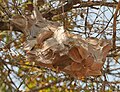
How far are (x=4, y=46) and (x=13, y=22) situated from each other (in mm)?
494

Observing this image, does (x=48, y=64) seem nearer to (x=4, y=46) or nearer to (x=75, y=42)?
(x=75, y=42)

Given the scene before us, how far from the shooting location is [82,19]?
2307 mm

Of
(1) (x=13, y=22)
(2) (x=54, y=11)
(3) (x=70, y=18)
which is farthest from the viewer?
(3) (x=70, y=18)

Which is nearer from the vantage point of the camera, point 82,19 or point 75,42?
point 75,42

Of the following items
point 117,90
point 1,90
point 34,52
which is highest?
point 34,52

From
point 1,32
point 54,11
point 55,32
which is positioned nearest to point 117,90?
point 54,11

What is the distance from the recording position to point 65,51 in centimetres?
131

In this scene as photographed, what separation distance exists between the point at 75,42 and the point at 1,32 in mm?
728

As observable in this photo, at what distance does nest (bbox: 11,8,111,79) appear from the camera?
4.31ft

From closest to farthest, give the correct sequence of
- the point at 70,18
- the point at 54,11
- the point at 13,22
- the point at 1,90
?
1. the point at 13,22
2. the point at 1,90
3. the point at 54,11
4. the point at 70,18

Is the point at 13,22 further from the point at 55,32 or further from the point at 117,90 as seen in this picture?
the point at 117,90

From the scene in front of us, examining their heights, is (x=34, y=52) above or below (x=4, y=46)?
above

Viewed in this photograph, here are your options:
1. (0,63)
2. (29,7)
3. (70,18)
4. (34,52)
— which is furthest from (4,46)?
(34,52)

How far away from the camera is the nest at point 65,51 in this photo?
1.31m
